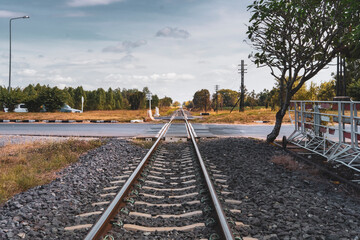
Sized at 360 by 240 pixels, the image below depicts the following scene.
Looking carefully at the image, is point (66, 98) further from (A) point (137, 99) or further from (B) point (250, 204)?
(A) point (137, 99)

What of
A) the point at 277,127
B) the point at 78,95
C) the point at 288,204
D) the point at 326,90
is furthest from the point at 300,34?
the point at 78,95

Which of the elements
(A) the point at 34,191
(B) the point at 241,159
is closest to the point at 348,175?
(B) the point at 241,159

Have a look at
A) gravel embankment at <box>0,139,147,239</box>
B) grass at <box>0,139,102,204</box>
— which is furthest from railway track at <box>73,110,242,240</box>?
grass at <box>0,139,102,204</box>

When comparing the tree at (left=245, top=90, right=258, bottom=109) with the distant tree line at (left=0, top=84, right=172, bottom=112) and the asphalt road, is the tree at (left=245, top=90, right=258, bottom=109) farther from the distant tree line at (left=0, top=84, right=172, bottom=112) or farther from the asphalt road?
the asphalt road

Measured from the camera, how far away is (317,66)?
11219mm

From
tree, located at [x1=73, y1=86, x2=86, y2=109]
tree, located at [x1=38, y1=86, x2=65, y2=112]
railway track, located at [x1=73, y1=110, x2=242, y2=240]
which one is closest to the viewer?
railway track, located at [x1=73, y1=110, x2=242, y2=240]

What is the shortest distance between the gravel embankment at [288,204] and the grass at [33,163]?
387 cm

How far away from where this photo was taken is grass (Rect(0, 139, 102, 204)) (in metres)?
6.11

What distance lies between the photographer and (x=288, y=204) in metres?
4.92

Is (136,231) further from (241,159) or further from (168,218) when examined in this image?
(241,159)

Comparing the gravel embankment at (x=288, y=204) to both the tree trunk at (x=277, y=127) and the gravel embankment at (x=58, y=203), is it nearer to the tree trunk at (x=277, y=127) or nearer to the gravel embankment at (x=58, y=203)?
the gravel embankment at (x=58, y=203)

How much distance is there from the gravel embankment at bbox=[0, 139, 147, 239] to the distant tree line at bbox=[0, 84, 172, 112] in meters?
34.1

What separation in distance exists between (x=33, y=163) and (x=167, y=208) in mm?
4789

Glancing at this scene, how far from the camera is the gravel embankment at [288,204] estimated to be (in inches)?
155
